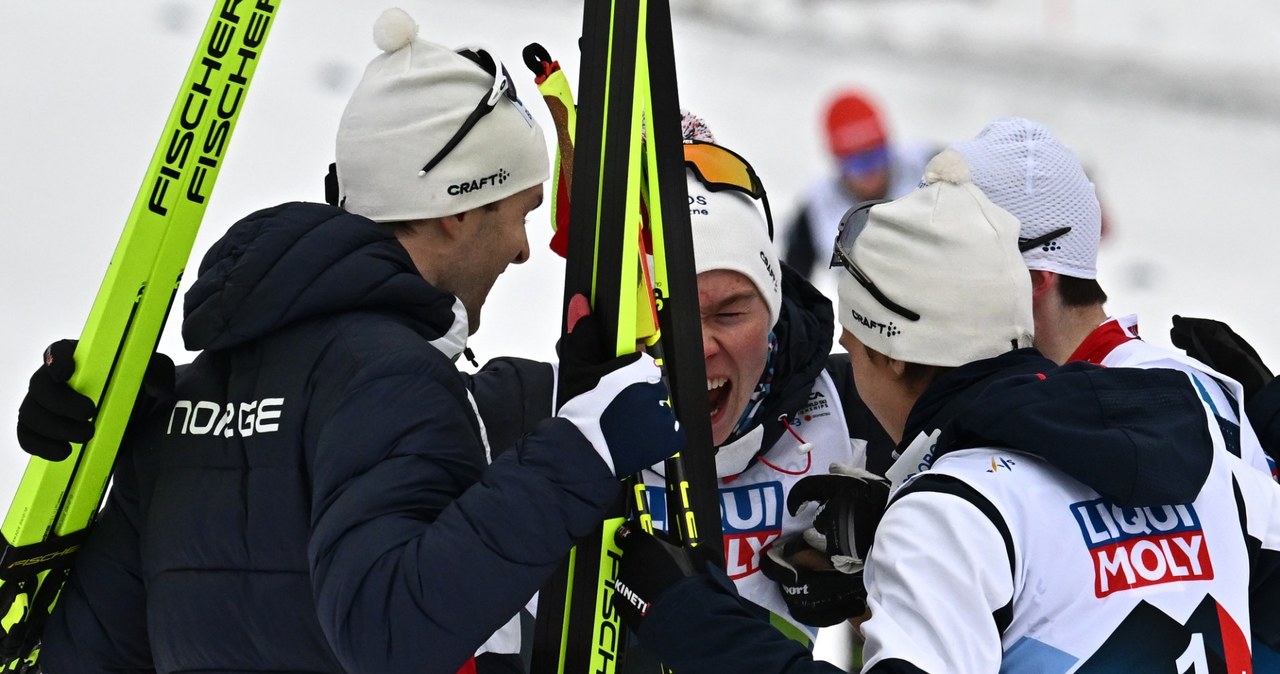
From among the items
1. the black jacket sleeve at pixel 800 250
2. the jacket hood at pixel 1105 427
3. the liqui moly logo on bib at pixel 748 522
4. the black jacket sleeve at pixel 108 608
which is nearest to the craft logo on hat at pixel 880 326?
the jacket hood at pixel 1105 427

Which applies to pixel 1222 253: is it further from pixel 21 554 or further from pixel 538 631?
pixel 21 554

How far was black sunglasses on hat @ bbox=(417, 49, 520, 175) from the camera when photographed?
1883 mm

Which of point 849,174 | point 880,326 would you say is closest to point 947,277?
point 880,326

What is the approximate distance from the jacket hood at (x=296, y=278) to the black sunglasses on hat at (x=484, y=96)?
26 cm

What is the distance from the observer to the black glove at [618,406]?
1507 millimetres

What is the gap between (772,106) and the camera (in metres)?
4.30

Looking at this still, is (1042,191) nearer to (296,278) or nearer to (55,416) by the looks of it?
(296,278)

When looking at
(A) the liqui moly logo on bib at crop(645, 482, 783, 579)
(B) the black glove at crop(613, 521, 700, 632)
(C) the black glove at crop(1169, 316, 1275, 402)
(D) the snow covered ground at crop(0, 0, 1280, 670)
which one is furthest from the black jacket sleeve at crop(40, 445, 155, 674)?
(C) the black glove at crop(1169, 316, 1275, 402)

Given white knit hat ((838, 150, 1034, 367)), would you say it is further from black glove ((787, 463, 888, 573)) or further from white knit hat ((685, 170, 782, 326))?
white knit hat ((685, 170, 782, 326))

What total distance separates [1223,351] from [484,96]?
1.23 metres

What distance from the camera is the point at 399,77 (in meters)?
1.88

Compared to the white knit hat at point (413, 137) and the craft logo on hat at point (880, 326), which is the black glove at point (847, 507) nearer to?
the craft logo on hat at point (880, 326)

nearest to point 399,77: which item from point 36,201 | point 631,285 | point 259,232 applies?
point 259,232

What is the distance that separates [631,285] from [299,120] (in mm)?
2308
